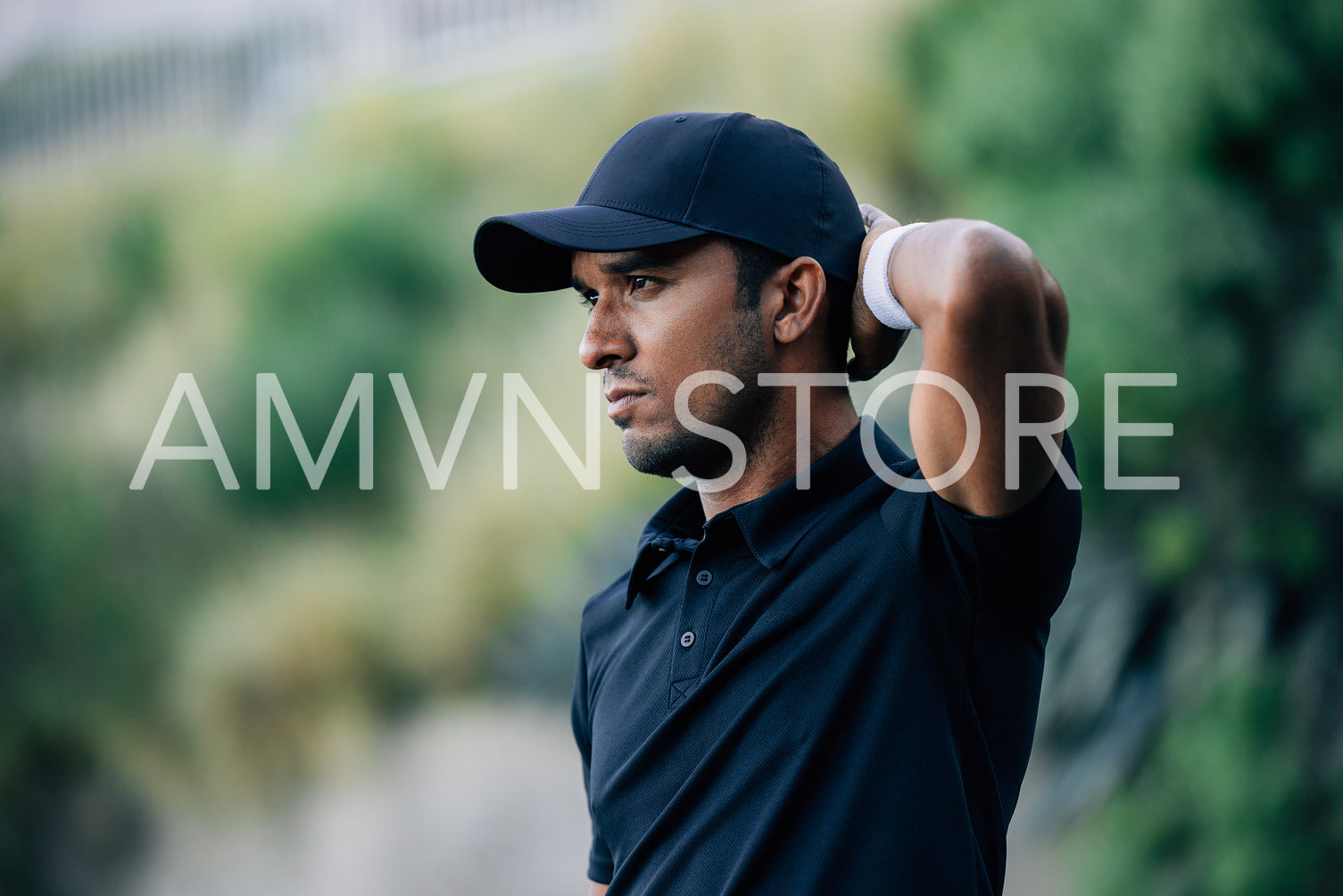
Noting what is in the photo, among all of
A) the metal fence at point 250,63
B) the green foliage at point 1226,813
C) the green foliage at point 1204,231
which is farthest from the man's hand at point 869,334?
the metal fence at point 250,63

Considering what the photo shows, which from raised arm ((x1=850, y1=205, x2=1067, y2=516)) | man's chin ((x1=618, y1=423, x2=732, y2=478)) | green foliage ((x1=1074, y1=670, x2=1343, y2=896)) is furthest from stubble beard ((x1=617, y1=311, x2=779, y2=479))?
green foliage ((x1=1074, y1=670, x2=1343, y2=896))

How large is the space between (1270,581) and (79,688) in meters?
5.05

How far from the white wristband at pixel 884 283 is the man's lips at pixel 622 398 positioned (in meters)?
0.26

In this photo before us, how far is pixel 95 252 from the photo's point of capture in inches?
230

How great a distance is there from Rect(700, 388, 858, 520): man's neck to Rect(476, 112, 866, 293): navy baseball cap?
14 cm

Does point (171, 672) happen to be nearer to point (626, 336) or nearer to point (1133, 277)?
point (1133, 277)

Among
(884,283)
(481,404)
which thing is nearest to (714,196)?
(884,283)

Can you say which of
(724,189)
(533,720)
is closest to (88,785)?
(533,720)

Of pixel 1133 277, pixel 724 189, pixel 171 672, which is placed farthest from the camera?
pixel 171 672

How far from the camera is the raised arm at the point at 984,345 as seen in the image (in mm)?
946

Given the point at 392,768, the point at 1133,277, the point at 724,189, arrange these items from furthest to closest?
the point at 392,768 → the point at 1133,277 → the point at 724,189

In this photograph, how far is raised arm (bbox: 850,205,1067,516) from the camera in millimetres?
946

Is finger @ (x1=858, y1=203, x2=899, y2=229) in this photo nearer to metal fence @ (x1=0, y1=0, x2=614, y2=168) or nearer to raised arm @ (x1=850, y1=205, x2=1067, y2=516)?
raised arm @ (x1=850, y1=205, x2=1067, y2=516)

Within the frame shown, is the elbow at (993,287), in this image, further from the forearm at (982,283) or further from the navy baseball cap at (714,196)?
the navy baseball cap at (714,196)
